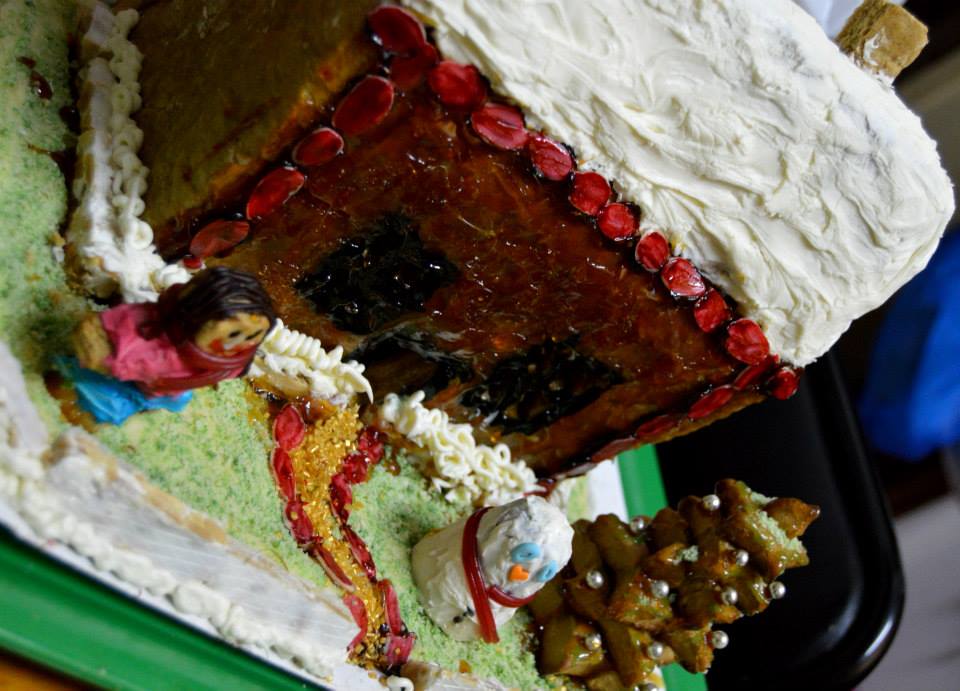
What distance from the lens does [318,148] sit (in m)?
1.16

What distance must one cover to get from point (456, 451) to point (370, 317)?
0.35m

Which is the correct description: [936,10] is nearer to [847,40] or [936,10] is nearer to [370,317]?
[847,40]

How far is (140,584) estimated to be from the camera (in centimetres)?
109

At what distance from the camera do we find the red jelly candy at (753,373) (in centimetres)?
159

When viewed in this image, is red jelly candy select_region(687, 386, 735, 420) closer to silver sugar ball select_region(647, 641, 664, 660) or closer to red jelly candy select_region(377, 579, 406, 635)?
silver sugar ball select_region(647, 641, 664, 660)

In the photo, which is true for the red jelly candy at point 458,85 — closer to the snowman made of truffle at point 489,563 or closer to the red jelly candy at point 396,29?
the red jelly candy at point 396,29

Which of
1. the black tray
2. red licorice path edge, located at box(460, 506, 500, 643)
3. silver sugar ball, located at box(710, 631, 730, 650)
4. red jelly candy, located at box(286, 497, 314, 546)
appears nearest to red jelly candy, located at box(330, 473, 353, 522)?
red jelly candy, located at box(286, 497, 314, 546)

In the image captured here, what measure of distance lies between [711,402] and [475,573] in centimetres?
55

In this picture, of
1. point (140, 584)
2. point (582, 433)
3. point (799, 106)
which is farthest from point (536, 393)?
point (140, 584)

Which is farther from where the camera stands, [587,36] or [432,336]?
[432,336]

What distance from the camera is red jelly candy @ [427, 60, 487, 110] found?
1109 millimetres

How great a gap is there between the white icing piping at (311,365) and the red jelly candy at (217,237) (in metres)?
0.16

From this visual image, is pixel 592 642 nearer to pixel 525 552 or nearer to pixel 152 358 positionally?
pixel 525 552

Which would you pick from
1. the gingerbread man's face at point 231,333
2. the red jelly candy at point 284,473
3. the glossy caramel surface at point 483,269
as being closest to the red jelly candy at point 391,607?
the red jelly candy at point 284,473
